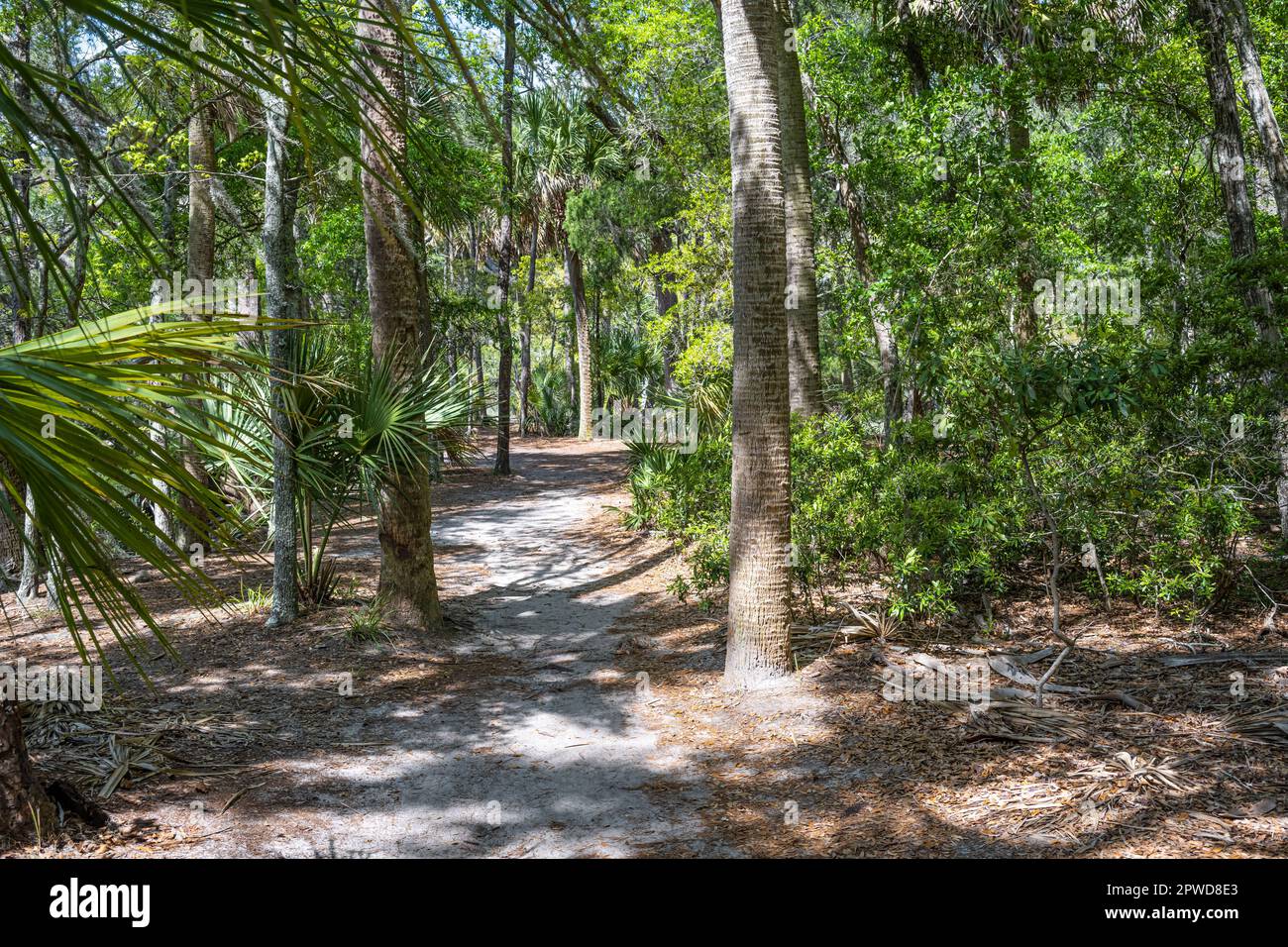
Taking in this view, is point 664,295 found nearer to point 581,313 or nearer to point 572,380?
point 581,313

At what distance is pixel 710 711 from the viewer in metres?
6.75

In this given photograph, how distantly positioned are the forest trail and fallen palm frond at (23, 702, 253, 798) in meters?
0.59

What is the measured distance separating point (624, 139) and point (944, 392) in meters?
16.6

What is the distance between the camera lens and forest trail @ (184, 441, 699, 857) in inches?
189

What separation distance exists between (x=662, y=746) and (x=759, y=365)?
9.25ft

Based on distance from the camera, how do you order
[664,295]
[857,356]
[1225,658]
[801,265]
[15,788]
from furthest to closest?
[664,295]
[857,356]
[801,265]
[1225,658]
[15,788]

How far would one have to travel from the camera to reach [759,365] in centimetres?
687

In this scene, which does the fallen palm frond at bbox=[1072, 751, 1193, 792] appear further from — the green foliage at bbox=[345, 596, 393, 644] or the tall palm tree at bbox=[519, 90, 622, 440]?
the tall palm tree at bbox=[519, 90, 622, 440]

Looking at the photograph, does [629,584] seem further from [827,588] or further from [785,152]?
[785,152]

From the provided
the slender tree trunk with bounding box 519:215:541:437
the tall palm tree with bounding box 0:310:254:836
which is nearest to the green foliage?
the tall palm tree with bounding box 0:310:254:836

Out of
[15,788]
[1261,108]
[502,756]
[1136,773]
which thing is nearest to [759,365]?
[502,756]

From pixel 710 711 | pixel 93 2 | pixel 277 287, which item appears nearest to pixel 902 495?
pixel 710 711

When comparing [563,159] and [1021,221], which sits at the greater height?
[563,159]

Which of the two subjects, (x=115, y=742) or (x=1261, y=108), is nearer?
(x=115, y=742)
